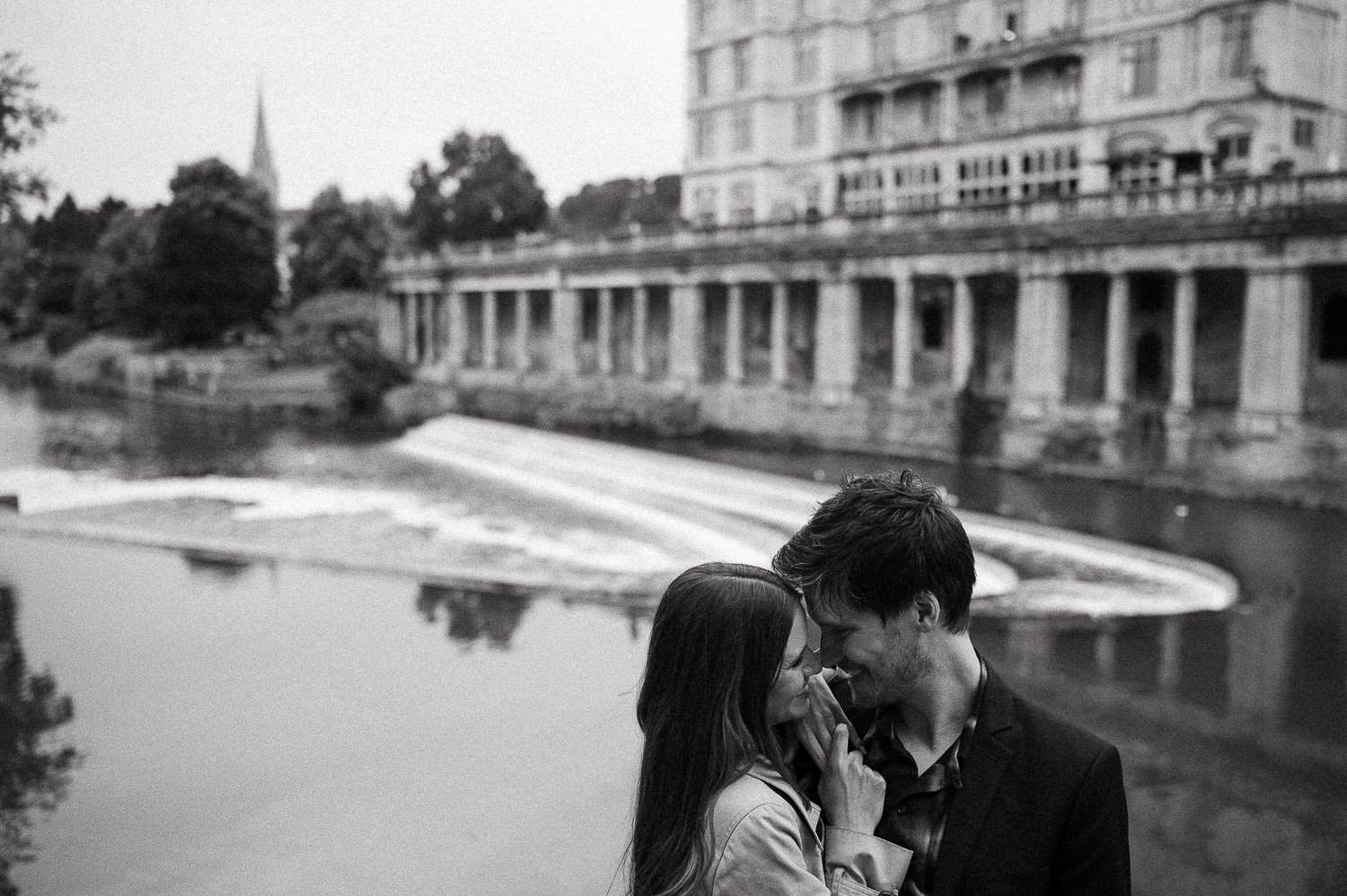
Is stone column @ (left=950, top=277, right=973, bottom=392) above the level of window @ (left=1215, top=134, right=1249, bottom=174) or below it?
below

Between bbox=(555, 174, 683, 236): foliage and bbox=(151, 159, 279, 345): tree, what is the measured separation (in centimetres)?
2650

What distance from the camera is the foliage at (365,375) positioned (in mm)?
54062

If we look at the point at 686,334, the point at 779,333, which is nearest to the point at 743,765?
the point at 779,333

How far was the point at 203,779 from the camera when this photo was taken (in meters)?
12.3

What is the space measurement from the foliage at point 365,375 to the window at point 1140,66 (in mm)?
31921

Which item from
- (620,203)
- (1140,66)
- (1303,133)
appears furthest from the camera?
(620,203)

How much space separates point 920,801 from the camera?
3.55m

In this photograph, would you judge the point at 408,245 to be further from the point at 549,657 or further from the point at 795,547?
the point at 795,547

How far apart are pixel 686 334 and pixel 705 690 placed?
44.0 meters

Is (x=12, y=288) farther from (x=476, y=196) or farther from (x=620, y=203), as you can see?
(x=620, y=203)

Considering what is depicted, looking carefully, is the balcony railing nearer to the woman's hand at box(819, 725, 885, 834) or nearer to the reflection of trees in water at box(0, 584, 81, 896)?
the reflection of trees in water at box(0, 584, 81, 896)

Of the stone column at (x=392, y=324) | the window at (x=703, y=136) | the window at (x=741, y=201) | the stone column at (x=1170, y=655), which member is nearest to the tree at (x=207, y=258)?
the stone column at (x=392, y=324)

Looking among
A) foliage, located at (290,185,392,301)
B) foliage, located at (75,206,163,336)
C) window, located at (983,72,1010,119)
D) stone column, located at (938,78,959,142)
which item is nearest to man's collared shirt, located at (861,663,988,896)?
window, located at (983,72,1010,119)

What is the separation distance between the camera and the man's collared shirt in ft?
11.4
